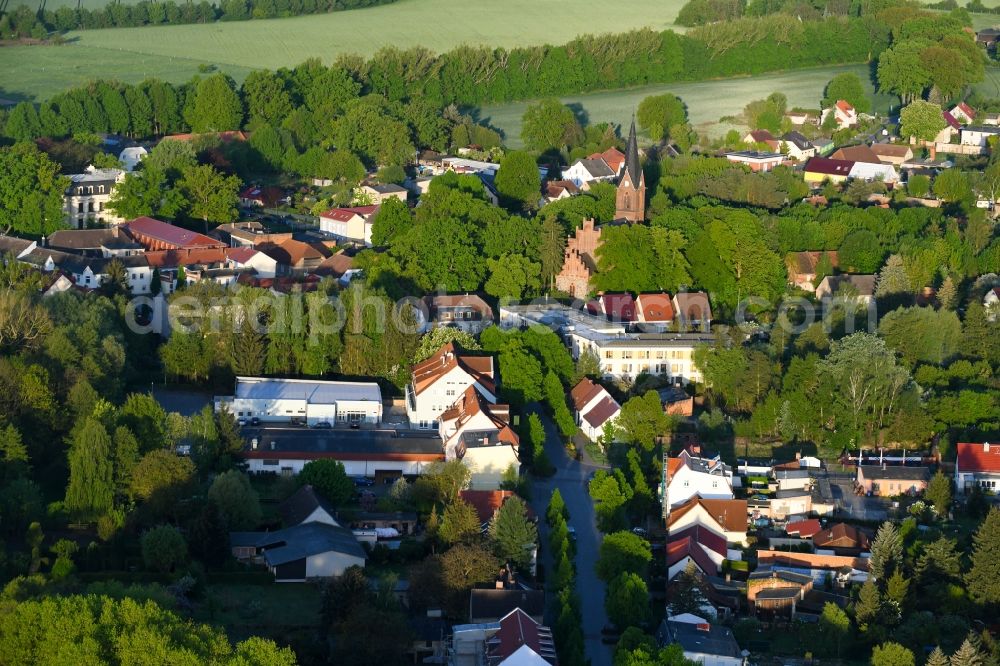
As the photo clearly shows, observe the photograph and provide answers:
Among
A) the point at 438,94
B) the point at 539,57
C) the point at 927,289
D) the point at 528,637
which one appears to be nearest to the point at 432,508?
the point at 528,637

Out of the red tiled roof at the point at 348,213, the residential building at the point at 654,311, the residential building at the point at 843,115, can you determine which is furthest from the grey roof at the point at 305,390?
the residential building at the point at 843,115

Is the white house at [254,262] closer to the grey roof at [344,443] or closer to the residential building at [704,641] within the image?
the grey roof at [344,443]

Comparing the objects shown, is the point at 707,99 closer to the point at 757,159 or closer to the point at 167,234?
the point at 757,159

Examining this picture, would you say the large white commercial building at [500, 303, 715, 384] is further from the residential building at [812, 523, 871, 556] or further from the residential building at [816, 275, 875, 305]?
the residential building at [812, 523, 871, 556]

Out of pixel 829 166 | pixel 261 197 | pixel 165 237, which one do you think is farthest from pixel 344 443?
pixel 829 166

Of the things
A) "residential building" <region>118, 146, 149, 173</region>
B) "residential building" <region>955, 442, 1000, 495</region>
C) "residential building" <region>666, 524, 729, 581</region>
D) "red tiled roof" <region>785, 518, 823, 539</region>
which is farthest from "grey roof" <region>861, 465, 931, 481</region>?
"residential building" <region>118, 146, 149, 173</region>
